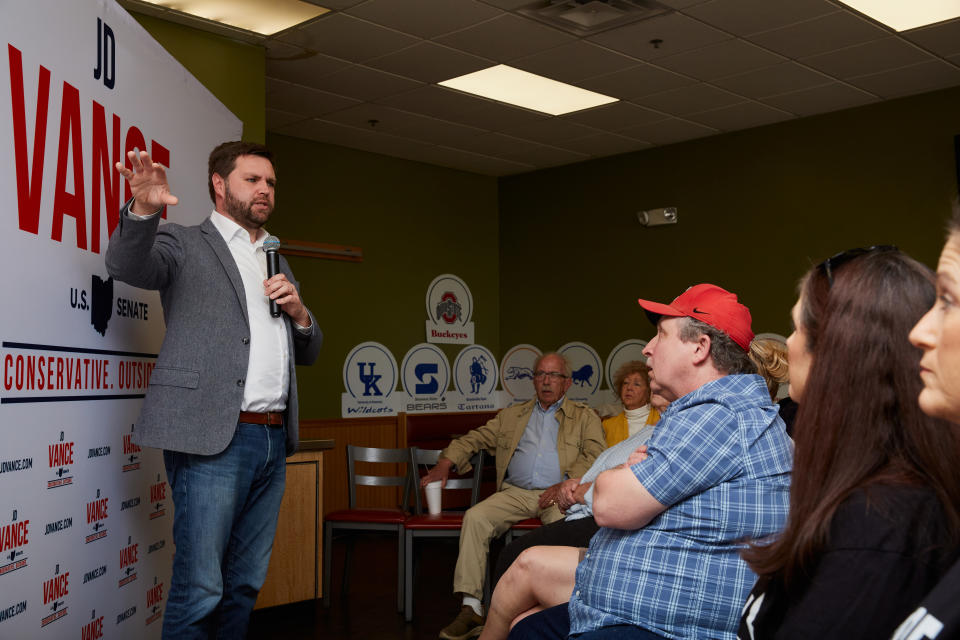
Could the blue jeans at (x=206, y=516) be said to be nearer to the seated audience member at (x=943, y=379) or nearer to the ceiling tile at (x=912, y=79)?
the seated audience member at (x=943, y=379)

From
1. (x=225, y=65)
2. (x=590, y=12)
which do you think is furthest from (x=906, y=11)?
(x=225, y=65)

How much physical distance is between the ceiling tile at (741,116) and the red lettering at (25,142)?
5476 millimetres

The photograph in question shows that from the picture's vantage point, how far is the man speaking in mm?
2377

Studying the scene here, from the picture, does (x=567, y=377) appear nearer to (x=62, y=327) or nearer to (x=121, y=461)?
(x=121, y=461)

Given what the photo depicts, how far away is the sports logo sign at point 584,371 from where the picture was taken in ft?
26.6

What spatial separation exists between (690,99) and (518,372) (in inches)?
127

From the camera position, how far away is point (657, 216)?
782cm

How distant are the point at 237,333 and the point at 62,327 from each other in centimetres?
46

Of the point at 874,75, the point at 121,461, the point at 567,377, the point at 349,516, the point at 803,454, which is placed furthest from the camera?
the point at 874,75

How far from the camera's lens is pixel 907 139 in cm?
643

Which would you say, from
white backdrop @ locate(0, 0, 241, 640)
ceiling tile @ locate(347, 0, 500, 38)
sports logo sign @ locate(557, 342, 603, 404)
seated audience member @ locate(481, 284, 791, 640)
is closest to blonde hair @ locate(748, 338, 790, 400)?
seated audience member @ locate(481, 284, 791, 640)

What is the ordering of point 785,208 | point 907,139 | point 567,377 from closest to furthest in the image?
1. point 567,377
2. point 907,139
3. point 785,208

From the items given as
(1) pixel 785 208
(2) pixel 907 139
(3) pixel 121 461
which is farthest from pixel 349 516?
(2) pixel 907 139

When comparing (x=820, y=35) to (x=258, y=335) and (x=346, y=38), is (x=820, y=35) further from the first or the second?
(x=258, y=335)
